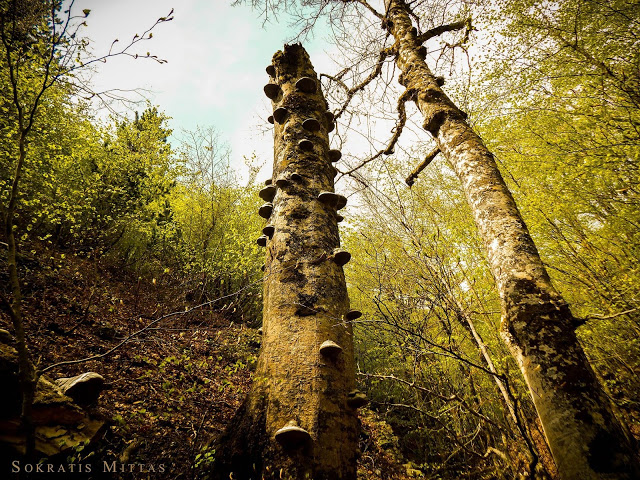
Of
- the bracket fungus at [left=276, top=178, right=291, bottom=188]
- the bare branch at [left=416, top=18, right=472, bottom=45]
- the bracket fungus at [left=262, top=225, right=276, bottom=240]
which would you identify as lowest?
the bracket fungus at [left=262, top=225, right=276, bottom=240]

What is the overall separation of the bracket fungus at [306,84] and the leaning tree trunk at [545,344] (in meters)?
1.87

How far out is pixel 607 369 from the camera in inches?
225

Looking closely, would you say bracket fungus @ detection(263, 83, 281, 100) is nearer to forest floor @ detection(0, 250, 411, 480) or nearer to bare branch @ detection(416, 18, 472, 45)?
bare branch @ detection(416, 18, 472, 45)

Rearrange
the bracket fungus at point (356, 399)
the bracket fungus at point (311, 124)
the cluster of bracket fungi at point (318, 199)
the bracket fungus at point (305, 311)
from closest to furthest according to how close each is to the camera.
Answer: the cluster of bracket fungi at point (318, 199) → the bracket fungus at point (356, 399) → the bracket fungus at point (305, 311) → the bracket fungus at point (311, 124)

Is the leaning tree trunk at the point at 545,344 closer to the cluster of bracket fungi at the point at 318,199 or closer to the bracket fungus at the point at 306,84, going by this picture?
the cluster of bracket fungi at the point at 318,199

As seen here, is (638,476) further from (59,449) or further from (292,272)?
(59,449)

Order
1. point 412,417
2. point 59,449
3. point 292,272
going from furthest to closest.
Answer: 1. point 412,417
2. point 292,272
3. point 59,449

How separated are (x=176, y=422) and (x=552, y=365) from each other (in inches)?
141

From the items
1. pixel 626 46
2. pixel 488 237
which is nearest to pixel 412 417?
pixel 488 237

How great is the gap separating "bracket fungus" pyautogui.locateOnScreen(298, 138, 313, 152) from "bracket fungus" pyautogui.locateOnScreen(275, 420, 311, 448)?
241 cm

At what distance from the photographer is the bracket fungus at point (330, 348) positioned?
1.75 m

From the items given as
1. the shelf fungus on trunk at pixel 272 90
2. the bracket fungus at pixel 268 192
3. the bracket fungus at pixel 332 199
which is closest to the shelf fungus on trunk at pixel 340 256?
the bracket fungus at pixel 332 199

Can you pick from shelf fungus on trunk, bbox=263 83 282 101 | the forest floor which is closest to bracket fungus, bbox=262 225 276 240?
the forest floor

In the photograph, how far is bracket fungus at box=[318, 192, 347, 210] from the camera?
2.56 m
